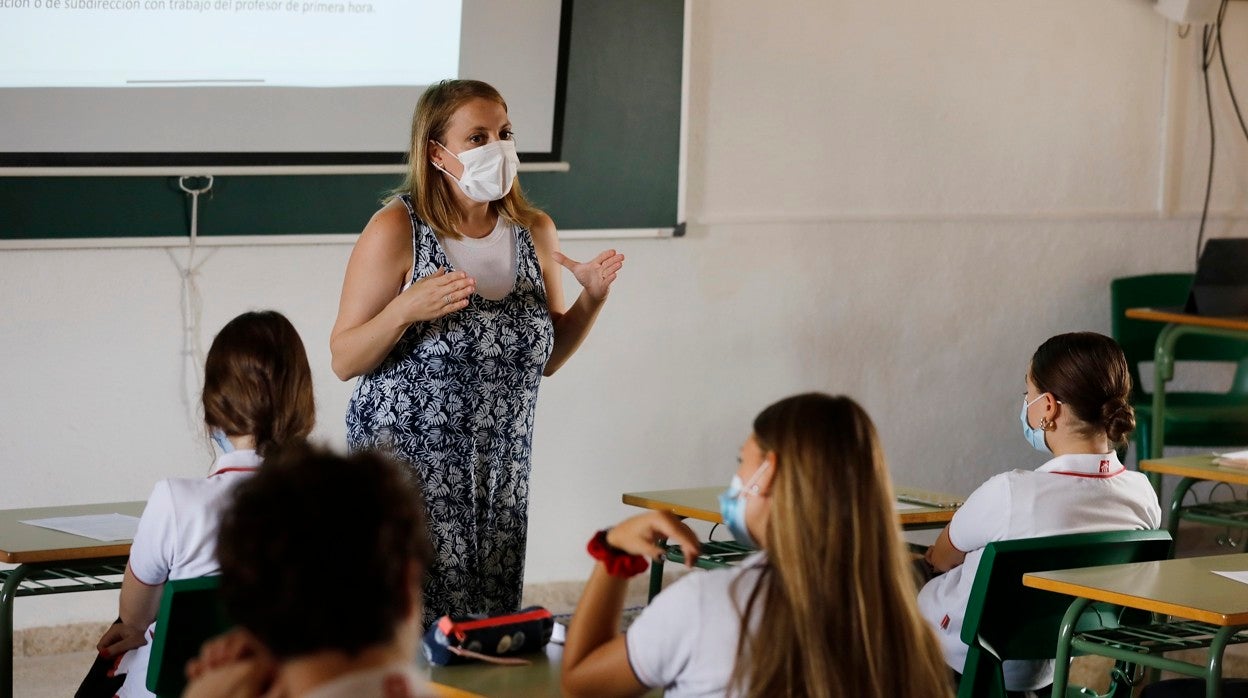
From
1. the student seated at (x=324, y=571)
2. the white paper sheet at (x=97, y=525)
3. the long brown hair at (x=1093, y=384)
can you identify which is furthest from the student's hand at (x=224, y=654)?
the long brown hair at (x=1093, y=384)

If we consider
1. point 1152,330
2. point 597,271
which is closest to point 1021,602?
point 597,271

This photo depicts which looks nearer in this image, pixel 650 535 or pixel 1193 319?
pixel 650 535

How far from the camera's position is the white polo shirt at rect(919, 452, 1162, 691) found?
302cm

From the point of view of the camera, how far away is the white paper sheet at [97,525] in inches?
116

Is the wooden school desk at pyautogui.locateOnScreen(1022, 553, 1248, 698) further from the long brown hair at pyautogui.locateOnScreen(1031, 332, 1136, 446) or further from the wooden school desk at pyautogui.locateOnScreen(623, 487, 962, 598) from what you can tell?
the wooden school desk at pyautogui.locateOnScreen(623, 487, 962, 598)

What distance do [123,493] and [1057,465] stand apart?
273cm

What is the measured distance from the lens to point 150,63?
4250 millimetres

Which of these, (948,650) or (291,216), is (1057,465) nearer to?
(948,650)

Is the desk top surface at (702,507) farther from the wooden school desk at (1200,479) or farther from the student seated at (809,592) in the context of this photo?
the student seated at (809,592)

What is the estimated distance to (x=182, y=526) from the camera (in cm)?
248

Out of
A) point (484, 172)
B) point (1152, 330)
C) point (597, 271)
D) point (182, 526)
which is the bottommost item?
point (182, 526)

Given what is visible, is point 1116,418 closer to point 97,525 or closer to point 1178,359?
point 97,525

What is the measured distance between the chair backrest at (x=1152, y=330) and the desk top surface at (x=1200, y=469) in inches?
61.1

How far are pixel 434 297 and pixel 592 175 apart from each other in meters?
2.40
